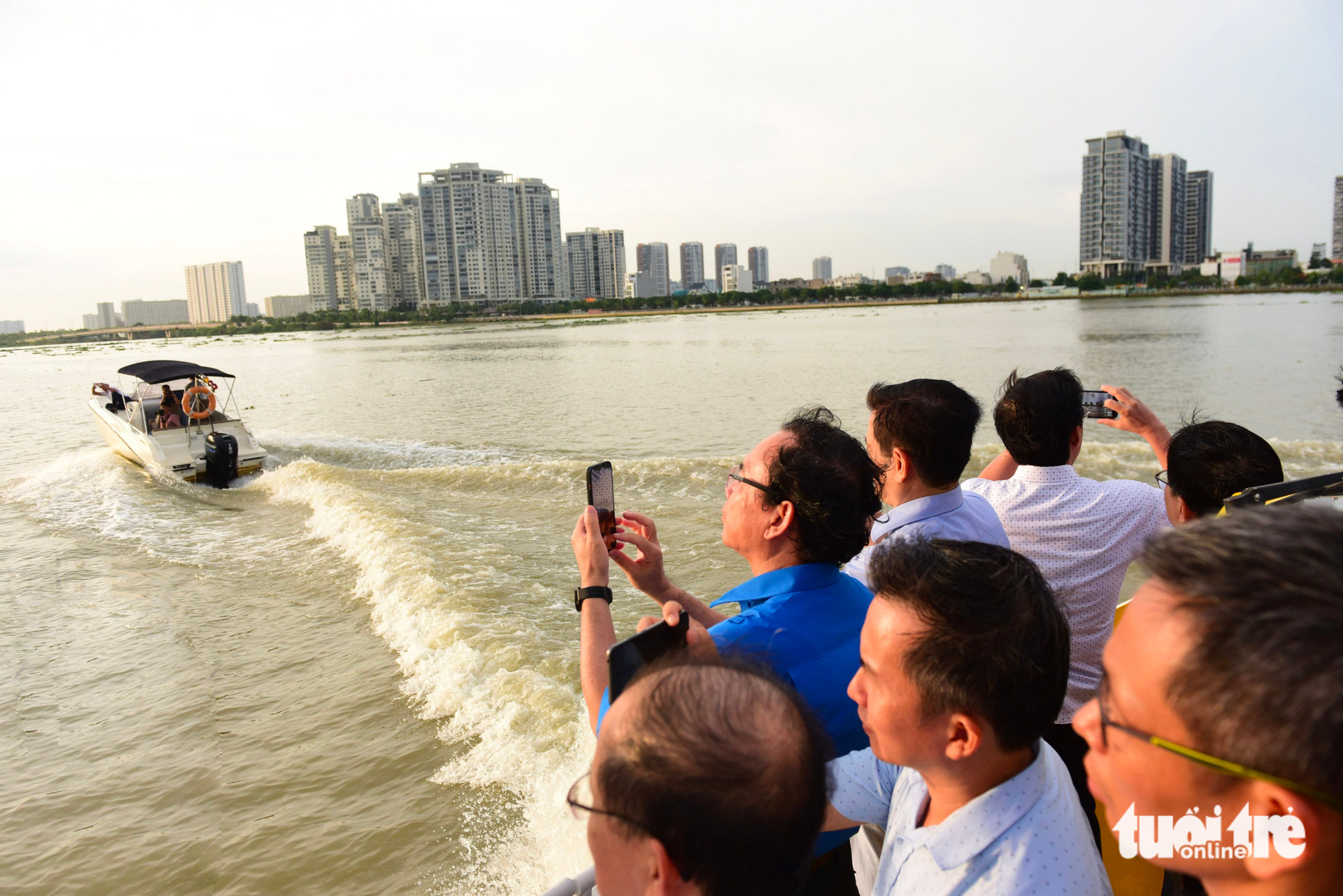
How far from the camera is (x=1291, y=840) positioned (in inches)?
36.1

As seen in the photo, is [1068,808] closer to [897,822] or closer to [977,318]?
[897,822]

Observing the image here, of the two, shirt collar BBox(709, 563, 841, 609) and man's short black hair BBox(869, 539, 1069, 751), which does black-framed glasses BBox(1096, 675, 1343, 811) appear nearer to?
man's short black hair BBox(869, 539, 1069, 751)

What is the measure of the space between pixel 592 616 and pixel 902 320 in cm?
7561

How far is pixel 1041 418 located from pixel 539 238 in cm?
16735

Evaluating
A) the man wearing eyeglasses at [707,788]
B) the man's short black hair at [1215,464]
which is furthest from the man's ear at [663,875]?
the man's short black hair at [1215,464]

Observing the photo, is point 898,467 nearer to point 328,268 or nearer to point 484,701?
point 484,701

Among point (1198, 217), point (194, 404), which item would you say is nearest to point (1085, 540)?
point (194, 404)

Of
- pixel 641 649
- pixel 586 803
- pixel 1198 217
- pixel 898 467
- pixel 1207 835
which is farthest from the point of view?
pixel 1198 217

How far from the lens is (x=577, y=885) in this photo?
196 centimetres

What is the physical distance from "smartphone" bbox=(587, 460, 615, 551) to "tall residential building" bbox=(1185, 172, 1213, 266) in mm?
204440

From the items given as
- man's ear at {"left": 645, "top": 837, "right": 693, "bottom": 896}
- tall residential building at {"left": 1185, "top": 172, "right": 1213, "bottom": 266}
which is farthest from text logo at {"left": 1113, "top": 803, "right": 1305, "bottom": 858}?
tall residential building at {"left": 1185, "top": 172, "right": 1213, "bottom": 266}

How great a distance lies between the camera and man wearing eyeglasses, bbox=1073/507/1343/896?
861 millimetres

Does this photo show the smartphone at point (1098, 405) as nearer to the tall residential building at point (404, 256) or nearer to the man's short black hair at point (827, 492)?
the man's short black hair at point (827, 492)

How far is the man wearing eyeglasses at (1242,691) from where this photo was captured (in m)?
0.86
